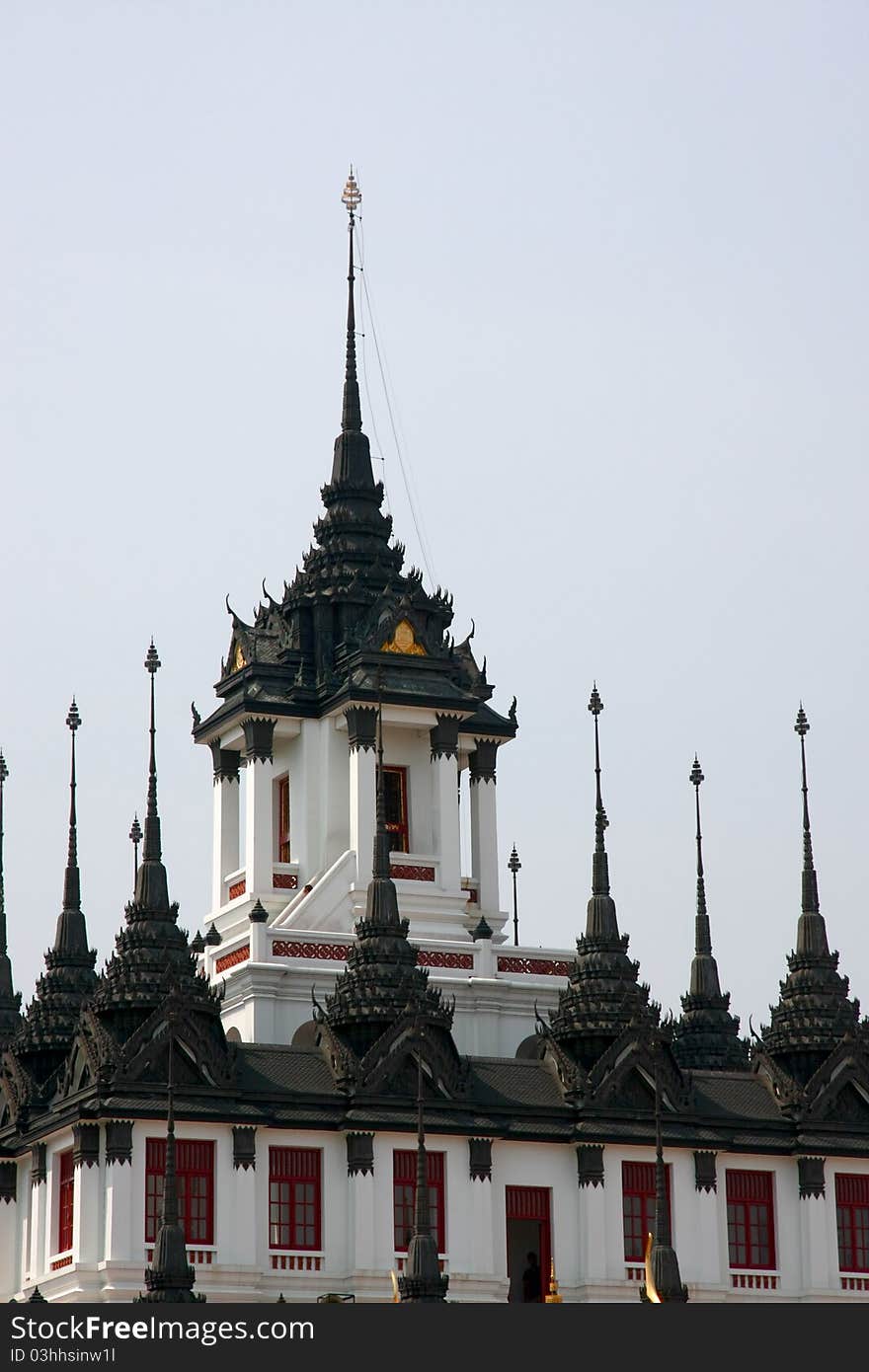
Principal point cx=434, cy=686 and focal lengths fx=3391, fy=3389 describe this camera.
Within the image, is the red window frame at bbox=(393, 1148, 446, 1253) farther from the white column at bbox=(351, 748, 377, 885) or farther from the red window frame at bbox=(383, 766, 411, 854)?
the red window frame at bbox=(383, 766, 411, 854)

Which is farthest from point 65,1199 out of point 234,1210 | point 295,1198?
point 295,1198

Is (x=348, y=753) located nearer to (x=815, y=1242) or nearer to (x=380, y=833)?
(x=380, y=833)

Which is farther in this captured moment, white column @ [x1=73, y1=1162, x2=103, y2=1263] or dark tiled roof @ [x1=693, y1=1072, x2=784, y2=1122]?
dark tiled roof @ [x1=693, y1=1072, x2=784, y2=1122]

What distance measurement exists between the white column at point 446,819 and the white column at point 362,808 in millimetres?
1915

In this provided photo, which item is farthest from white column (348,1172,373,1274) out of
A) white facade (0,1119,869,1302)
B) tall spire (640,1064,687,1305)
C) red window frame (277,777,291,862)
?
red window frame (277,777,291,862)

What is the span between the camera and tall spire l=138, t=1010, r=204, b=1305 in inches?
2734

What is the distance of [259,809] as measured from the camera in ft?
305

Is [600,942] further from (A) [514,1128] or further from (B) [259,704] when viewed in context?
(B) [259,704]

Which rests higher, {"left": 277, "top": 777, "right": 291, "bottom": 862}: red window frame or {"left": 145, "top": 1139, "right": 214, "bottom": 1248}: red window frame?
{"left": 277, "top": 777, "right": 291, "bottom": 862}: red window frame

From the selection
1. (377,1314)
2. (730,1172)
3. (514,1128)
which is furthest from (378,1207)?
(377,1314)

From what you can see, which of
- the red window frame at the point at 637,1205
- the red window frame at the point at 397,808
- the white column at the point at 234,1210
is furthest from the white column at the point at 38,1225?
the red window frame at the point at 397,808

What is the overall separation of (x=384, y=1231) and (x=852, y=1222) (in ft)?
41.2

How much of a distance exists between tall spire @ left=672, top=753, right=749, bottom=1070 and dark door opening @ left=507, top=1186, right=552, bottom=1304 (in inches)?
549

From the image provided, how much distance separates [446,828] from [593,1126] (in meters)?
15.1
